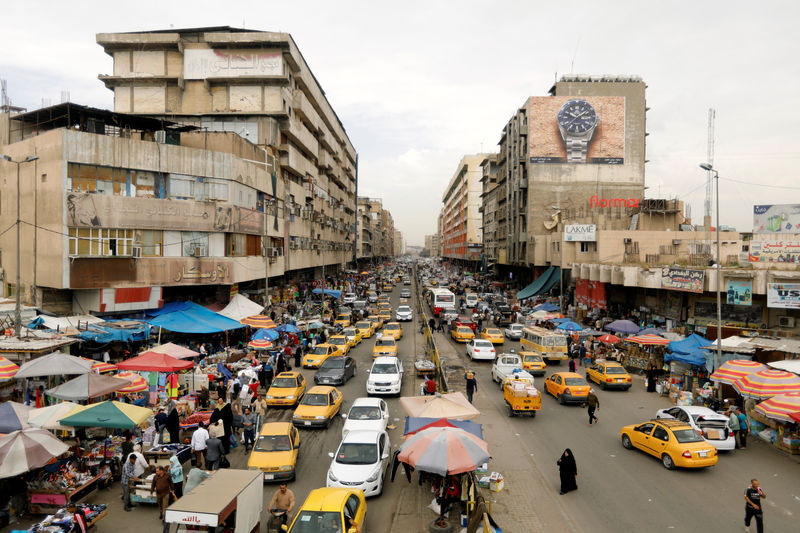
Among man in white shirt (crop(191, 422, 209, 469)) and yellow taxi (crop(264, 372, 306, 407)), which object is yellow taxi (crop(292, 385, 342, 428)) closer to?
yellow taxi (crop(264, 372, 306, 407))

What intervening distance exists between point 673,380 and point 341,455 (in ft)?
58.5

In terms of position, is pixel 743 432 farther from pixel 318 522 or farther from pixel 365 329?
pixel 365 329

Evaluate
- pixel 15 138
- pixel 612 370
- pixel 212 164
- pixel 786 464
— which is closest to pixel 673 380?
pixel 612 370

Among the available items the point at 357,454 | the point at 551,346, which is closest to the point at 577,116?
the point at 551,346

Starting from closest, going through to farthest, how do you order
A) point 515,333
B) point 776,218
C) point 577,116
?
point 515,333, point 776,218, point 577,116

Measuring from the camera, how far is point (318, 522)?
8.85m

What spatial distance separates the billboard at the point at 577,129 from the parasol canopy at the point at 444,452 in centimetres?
6209

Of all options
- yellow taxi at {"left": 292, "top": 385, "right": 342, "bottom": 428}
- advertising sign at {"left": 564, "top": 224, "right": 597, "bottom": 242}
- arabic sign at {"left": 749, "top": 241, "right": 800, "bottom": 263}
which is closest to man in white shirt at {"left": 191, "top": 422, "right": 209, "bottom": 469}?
yellow taxi at {"left": 292, "top": 385, "right": 342, "bottom": 428}

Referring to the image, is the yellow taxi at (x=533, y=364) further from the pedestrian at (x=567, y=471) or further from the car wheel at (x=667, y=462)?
the pedestrian at (x=567, y=471)

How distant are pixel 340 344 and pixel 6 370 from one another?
54.6 ft

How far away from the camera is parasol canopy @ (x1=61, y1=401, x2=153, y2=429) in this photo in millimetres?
12195

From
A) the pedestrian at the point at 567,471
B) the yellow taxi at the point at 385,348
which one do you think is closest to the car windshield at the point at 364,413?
the pedestrian at the point at 567,471

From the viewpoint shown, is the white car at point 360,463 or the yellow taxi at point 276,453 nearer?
the white car at point 360,463

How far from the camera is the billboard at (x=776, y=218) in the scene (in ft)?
122
